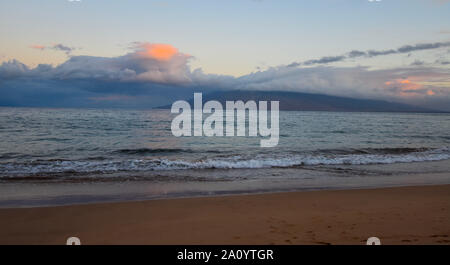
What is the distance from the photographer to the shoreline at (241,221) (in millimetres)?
5086

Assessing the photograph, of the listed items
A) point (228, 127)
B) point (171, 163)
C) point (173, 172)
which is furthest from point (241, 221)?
point (228, 127)

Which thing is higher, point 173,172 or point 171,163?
point 171,163

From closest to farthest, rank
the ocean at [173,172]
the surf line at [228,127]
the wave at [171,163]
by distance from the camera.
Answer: the ocean at [173,172] → the wave at [171,163] → the surf line at [228,127]

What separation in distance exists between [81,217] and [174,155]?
Answer: 1200 centimetres

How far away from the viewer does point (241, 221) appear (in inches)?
238

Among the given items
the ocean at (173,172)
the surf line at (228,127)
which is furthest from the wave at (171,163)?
the surf line at (228,127)

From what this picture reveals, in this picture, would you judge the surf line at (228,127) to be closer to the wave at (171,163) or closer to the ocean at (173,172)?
the wave at (171,163)

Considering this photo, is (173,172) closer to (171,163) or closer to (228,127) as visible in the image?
(171,163)

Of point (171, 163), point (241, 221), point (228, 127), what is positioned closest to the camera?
point (241, 221)

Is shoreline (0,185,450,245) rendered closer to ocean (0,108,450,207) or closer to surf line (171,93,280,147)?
ocean (0,108,450,207)

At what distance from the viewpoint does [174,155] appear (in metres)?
18.4

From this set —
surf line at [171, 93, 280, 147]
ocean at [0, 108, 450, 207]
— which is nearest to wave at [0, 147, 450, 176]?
ocean at [0, 108, 450, 207]

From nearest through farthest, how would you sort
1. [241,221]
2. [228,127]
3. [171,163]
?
[241,221] → [171,163] → [228,127]
